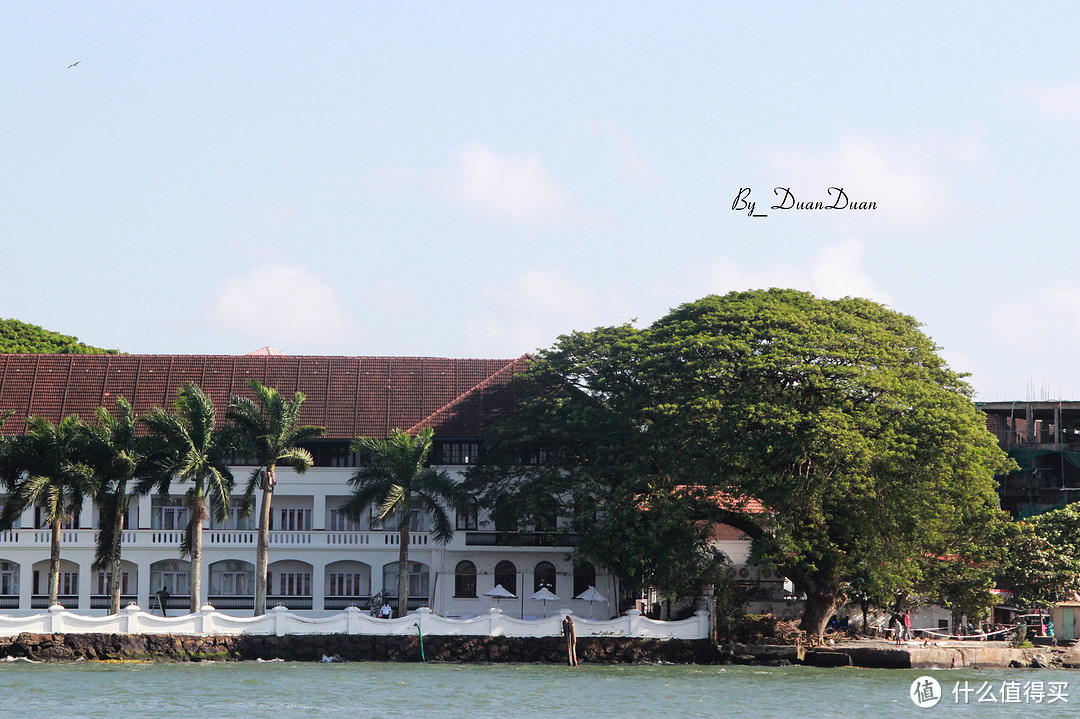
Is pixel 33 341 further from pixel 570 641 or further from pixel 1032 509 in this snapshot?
pixel 1032 509

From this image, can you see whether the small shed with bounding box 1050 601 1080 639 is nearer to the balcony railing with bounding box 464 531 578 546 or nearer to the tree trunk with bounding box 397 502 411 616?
the balcony railing with bounding box 464 531 578 546

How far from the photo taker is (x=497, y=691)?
37906 mm

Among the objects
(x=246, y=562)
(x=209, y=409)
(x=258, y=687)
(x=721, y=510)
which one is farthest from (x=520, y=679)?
(x=246, y=562)

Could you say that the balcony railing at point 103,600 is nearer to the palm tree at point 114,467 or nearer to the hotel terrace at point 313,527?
the hotel terrace at point 313,527

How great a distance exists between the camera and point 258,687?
37906 millimetres

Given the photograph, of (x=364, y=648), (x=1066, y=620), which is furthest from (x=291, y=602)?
(x=1066, y=620)

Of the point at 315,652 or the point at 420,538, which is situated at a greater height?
the point at 420,538

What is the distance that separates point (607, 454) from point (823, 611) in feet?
29.5

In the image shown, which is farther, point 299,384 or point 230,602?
point 299,384

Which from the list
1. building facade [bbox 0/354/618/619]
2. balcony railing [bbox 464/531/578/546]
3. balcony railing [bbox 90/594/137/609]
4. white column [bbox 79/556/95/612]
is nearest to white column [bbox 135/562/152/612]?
building facade [bbox 0/354/618/619]

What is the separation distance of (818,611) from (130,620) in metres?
22.4

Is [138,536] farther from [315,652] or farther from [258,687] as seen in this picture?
[258,687]

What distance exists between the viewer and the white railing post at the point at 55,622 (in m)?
45.8

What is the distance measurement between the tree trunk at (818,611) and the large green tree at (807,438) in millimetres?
57
